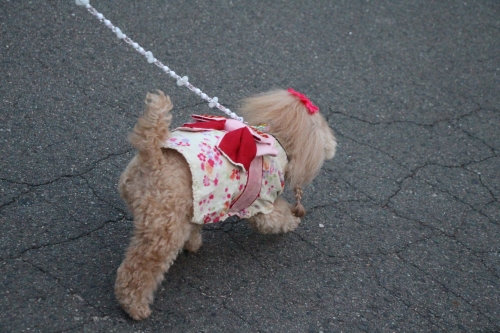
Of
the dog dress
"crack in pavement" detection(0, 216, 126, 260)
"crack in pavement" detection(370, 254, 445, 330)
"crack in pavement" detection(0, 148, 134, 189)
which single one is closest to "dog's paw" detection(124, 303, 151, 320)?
the dog dress

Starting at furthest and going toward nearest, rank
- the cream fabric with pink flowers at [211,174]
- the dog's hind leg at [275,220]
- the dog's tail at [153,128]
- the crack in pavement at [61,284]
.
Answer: the dog's hind leg at [275,220] → the crack in pavement at [61,284] → the cream fabric with pink flowers at [211,174] → the dog's tail at [153,128]

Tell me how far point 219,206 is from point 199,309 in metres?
0.55

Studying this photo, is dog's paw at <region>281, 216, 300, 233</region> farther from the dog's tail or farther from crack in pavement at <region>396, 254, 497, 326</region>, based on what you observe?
the dog's tail

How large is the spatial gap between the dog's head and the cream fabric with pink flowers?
149 mm

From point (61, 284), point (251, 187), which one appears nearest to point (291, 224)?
point (251, 187)

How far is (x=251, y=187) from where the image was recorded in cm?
318

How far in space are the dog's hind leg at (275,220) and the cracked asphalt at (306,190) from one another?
18 cm

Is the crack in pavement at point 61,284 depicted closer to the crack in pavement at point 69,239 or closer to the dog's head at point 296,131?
the crack in pavement at point 69,239

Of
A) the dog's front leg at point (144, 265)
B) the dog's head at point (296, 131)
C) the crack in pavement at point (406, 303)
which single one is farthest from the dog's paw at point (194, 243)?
the crack in pavement at point (406, 303)

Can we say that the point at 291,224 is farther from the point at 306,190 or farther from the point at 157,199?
the point at 157,199

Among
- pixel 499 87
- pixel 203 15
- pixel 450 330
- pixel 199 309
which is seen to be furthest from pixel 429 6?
pixel 199 309

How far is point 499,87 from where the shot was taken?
5.75m

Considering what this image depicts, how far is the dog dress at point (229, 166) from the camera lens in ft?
9.34

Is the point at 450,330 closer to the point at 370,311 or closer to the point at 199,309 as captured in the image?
the point at 370,311
